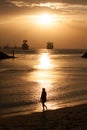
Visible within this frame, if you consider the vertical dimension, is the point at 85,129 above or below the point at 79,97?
above

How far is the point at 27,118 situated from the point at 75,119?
10.1ft

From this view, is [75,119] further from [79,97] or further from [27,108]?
[79,97]

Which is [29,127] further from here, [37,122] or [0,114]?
[0,114]

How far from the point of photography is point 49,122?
62.7 feet

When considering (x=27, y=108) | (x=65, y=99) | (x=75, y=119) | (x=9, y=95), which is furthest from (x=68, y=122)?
(x=9, y=95)

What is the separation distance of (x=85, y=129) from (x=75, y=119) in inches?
113

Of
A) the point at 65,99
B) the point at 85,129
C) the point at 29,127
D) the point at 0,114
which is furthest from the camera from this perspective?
the point at 65,99

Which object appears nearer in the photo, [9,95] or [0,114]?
[0,114]

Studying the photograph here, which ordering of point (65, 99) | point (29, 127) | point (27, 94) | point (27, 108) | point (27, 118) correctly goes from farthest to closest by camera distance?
point (27, 94) < point (65, 99) < point (27, 108) < point (27, 118) < point (29, 127)

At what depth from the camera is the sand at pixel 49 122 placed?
17434mm

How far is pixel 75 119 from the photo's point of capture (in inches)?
754

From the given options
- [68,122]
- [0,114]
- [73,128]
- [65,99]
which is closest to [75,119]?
[68,122]

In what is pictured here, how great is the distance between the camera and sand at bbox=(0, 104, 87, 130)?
1743 cm

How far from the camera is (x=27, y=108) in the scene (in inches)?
1058
